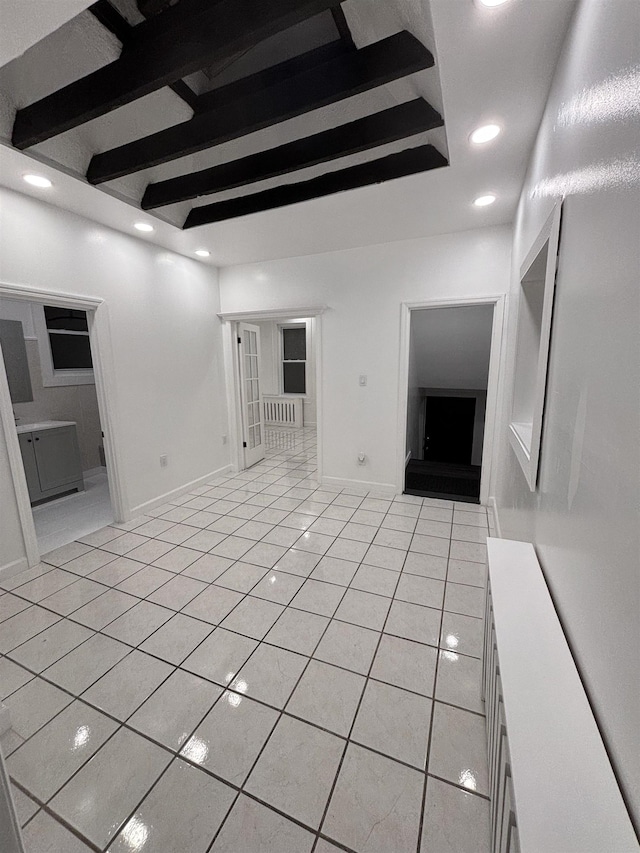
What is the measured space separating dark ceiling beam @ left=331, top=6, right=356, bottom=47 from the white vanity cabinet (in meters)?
4.10

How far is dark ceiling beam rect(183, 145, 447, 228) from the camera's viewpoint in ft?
6.85

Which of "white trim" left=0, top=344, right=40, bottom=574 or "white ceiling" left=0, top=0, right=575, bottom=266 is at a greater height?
"white ceiling" left=0, top=0, right=575, bottom=266

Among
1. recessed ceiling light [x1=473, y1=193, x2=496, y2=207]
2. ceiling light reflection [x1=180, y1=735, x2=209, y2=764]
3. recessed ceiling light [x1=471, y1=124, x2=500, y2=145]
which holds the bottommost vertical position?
ceiling light reflection [x1=180, y1=735, x2=209, y2=764]

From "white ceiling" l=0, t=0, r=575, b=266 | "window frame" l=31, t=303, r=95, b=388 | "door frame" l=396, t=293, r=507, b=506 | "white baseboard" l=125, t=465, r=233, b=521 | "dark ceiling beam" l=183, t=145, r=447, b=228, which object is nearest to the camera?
"white ceiling" l=0, t=0, r=575, b=266

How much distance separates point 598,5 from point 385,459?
10.8ft

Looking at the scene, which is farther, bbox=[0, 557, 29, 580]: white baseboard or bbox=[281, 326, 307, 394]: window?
bbox=[281, 326, 307, 394]: window

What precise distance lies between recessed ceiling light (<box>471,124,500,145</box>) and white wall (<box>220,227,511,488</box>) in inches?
56.4

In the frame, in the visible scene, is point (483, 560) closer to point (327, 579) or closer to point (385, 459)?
point (327, 579)

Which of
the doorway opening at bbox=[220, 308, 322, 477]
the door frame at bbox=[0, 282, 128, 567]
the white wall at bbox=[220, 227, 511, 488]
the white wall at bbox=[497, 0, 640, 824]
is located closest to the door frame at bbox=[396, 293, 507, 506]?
the white wall at bbox=[220, 227, 511, 488]

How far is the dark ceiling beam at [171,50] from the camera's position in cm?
117

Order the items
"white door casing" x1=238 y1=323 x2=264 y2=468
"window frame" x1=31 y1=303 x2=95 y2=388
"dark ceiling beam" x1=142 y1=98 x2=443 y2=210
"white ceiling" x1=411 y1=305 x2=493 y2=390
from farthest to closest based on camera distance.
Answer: "white door casing" x1=238 y1=323 x2=264 y2=468, "white ceiling" x1=411 y1=305 x2=493 y2=390, "window frame" x1=31 y1=303 x2=95 y2=388, "dark ceiling beam" x1=142 y1=98 x2=443 y2=210

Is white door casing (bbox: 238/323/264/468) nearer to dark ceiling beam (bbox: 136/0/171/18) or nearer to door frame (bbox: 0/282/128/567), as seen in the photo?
door frame (bbox: 0/282/128/567)

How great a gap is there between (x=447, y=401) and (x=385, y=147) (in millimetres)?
3598

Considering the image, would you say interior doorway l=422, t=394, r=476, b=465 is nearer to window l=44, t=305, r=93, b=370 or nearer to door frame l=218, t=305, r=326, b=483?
Result: door frame l=218, t=305, r=326, b=483
